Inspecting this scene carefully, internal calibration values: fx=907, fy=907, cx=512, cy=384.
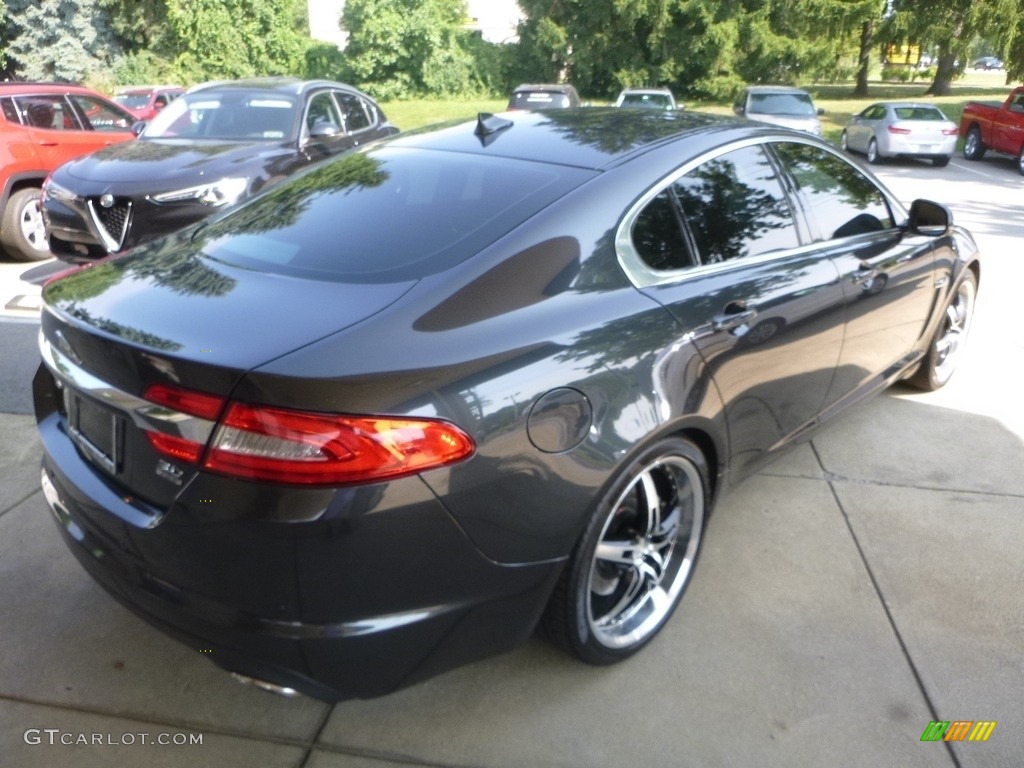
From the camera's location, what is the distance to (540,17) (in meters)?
38.8

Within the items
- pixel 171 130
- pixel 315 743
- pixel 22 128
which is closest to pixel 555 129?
pixel 315 743

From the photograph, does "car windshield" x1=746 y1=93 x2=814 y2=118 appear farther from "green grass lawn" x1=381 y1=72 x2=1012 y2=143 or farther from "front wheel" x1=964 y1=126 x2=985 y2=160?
"green grass lawn" x1=381 y1=72 x2=1012 y2=143

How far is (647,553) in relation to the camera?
291 cm

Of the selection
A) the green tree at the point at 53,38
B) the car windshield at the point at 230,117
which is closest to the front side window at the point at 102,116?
the car windshield at the point at 230,117

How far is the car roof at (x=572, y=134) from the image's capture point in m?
2.97

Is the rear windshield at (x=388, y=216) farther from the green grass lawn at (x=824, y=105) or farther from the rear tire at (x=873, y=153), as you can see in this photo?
the green grass lawn at (x=824, y=105)

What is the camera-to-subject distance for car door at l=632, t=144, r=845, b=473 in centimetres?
284

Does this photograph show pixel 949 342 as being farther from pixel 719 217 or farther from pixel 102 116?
pixel 102 116

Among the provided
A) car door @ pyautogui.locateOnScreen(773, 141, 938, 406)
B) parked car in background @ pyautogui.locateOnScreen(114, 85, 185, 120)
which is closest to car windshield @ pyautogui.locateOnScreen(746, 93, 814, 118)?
parked car in background @ pyautogui.locateOnScreen(114, 85, 185, 120)

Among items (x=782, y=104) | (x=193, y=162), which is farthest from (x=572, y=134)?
(x=782, y=104)

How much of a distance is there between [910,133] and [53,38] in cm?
3328

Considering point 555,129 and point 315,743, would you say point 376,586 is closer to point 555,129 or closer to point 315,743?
point 315,743

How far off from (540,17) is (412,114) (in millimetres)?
9514

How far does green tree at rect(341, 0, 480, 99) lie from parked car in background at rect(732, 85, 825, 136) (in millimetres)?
21592
